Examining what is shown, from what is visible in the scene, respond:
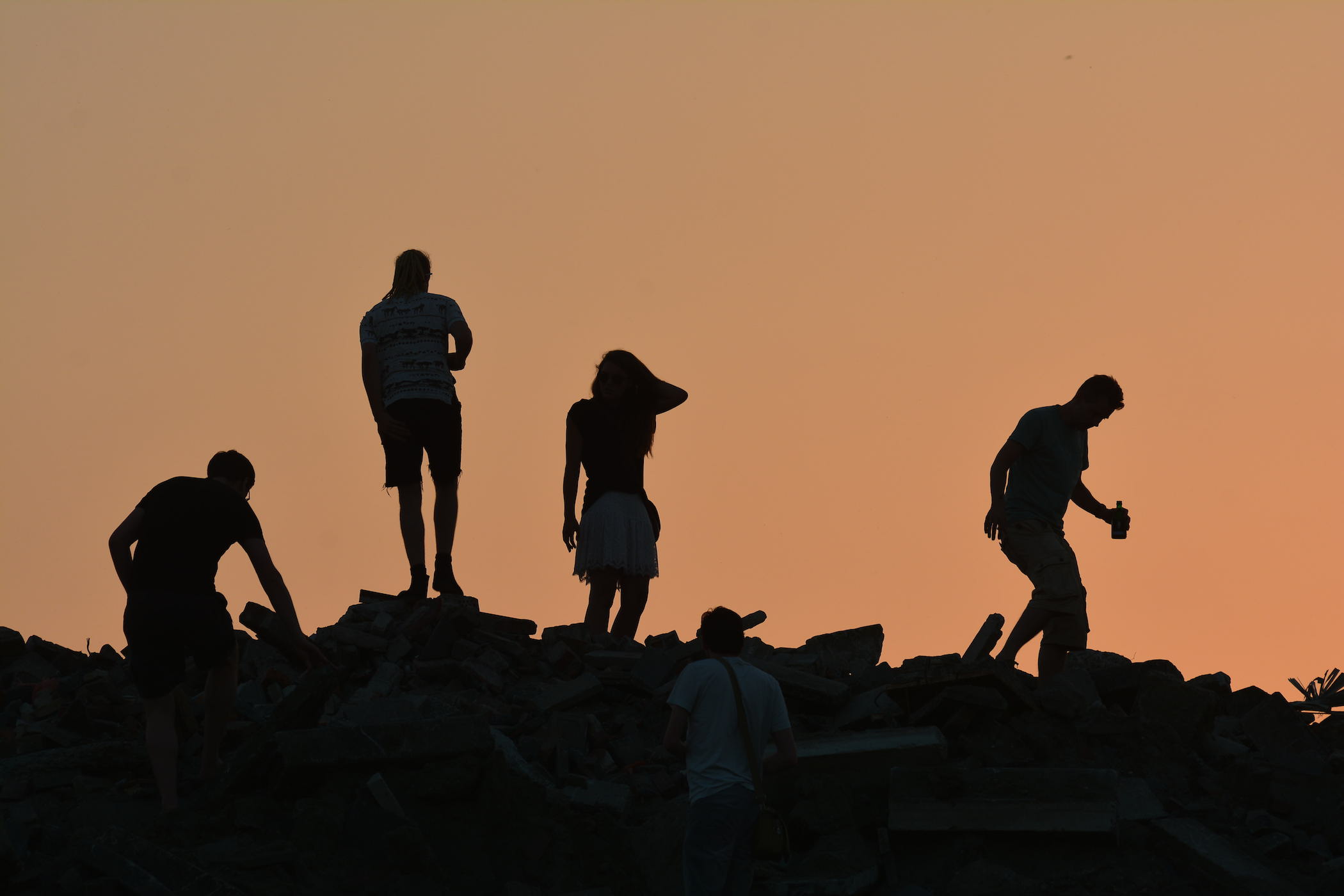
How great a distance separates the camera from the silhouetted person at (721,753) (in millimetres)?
6156

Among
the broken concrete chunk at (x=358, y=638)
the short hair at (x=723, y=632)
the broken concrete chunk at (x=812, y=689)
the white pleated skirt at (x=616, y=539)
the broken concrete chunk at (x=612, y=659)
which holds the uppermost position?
the white pleated skirt at (x=616, y=539)

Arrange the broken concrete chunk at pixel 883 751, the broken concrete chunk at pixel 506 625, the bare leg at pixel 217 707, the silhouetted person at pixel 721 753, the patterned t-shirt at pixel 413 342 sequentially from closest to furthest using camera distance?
the silhouetted person at pixel 721 753 → the bare leg at pixel 217 707 → the broken concrete chunk at pixel 883 751 → the patterned t-shirt at pixel 413 342 → the broken concrete chunk at pixel 506 625

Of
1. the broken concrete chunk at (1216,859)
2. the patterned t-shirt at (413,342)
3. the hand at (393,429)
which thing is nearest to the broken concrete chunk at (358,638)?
the hand at (393,429)

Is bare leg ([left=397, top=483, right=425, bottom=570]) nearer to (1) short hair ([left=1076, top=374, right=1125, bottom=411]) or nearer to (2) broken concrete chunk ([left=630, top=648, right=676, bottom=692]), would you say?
(2) broken concrete chunk ([left=630, top=648, right=676, bottom=692])

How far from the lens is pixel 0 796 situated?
332 inches

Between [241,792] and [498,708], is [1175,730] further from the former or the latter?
[241,792]

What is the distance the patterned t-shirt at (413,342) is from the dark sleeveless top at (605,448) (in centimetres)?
100

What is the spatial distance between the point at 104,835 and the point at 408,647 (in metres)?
3.39

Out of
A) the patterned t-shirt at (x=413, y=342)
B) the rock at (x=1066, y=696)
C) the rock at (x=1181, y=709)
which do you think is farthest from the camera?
the patterned t-shirt at (x=413, y=342)

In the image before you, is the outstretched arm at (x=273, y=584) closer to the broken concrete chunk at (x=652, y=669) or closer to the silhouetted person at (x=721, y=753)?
the silhouetted person at (x=721, y=753)

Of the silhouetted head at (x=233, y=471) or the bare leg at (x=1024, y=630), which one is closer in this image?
the silhouetted head at (x=233, y=471)

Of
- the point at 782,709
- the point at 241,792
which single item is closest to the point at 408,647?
the point at 241,792

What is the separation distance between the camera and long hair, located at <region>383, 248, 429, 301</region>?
34.7 ft

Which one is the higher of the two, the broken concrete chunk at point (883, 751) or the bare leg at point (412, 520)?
the bare leg at point (412, 520)
